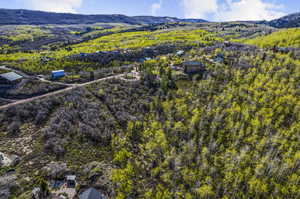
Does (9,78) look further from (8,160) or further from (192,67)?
(192,67)

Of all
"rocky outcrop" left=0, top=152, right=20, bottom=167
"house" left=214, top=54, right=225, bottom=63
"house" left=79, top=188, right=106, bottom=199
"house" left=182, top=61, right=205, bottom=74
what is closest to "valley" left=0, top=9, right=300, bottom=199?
"rocky outcrop" left=0, top=152, right=20, bottom=167

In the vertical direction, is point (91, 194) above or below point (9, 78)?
below

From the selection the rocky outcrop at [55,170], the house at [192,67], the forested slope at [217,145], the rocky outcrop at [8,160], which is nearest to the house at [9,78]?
the rocky outcrop at [8,160]

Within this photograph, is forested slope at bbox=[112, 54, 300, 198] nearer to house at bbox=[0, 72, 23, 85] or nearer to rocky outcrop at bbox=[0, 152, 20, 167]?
rocky outcrop at bbox=[0, 152, 20, 167]

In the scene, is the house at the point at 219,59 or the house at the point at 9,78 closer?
the house at the point at 9,78

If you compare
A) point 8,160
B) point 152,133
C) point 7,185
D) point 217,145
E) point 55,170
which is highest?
point 8,160

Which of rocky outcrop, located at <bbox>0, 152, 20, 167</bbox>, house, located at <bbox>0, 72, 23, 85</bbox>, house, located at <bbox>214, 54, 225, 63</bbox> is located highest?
house, located at <bbox>214, 54, 225, 63</bbox>

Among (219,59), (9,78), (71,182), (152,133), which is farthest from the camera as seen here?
(219,59)

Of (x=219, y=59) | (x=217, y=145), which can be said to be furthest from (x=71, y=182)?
(x=219, y=59)

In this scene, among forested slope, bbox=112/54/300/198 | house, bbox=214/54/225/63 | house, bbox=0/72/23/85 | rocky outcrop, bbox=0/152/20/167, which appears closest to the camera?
rocky outcrop, bbox=0/152/20/167

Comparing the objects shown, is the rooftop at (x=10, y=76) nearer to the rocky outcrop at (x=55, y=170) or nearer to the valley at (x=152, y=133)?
the valley at (x=152, y=133)

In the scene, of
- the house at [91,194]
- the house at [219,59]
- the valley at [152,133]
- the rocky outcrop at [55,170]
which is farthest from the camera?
the house at [219,59]
